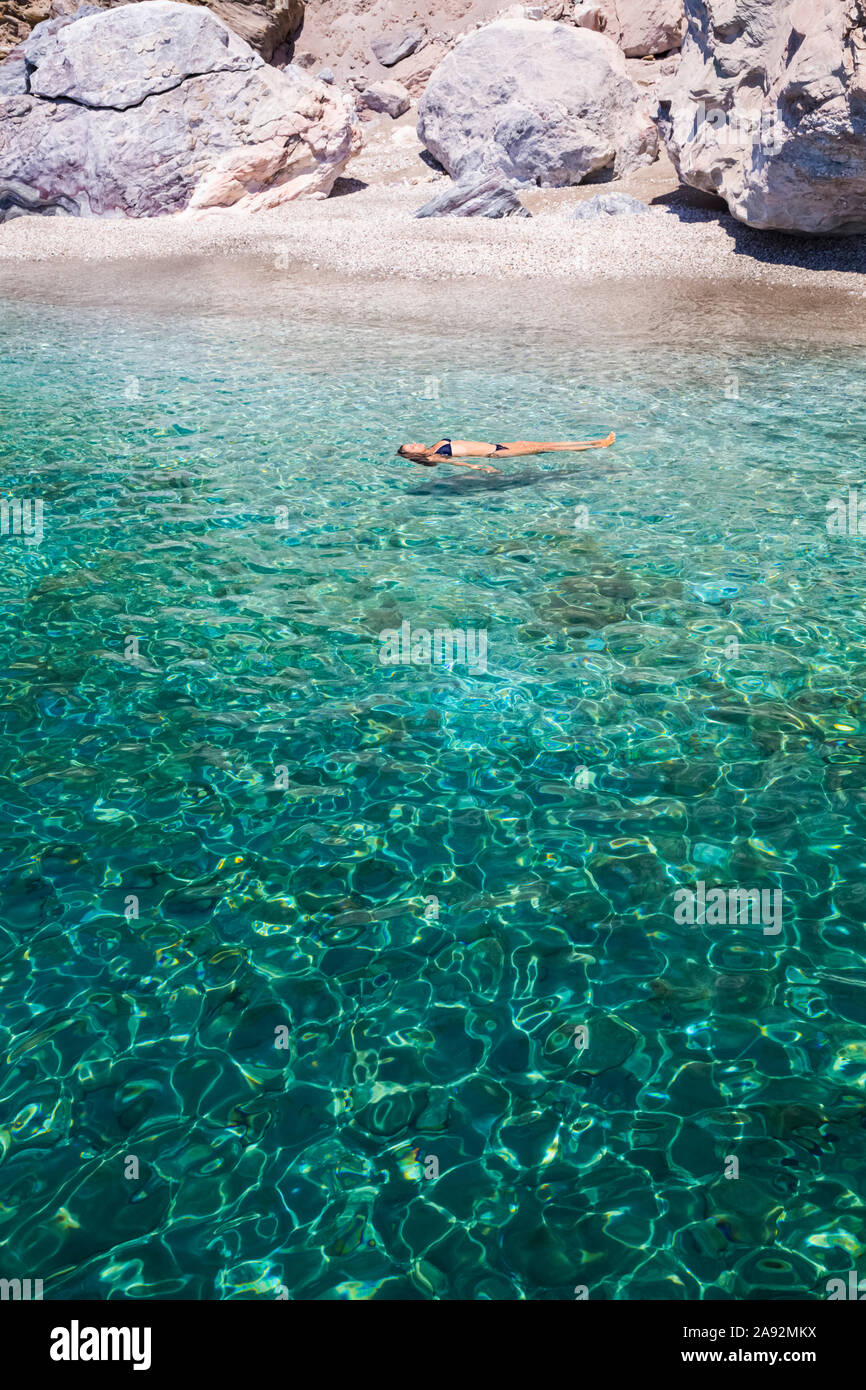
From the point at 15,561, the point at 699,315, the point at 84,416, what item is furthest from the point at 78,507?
the point at 699,315

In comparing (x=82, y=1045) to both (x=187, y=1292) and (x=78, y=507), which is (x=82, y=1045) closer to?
(x=187, y=1292)

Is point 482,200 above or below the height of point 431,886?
above

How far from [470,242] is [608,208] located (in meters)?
3.50

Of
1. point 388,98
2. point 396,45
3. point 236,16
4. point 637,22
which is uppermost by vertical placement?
point 236,16

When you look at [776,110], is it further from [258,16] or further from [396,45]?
[258,16]

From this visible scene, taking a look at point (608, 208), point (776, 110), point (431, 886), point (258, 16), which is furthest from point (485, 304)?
point (258, 16)

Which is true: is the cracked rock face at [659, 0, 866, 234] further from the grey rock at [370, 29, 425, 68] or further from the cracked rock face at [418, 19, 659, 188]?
the grey rock at [370, 29, 425, 68]

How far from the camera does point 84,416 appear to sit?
12578 millimetres

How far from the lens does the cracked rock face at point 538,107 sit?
25.6m

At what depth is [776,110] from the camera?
1775 cm

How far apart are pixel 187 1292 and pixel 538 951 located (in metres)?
2.02

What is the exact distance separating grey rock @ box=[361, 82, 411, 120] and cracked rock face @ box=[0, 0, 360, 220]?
19.3 ft

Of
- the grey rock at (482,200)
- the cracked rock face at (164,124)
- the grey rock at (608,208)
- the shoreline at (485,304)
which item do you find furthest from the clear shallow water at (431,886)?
the cracked rock face at (164,124)

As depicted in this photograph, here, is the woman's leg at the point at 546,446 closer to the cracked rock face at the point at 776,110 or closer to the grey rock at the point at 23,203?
the cracked rock face at the point at 776,110
